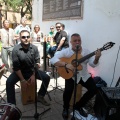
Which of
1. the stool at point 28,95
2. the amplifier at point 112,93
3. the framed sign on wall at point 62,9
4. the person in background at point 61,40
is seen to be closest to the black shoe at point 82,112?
the amplifier at point 112,93

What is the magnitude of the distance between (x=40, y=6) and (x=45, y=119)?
657 cm

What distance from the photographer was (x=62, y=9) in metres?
6.80

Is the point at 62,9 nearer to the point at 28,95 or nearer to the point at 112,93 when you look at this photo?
the point at 28,95

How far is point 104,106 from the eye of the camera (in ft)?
9.79

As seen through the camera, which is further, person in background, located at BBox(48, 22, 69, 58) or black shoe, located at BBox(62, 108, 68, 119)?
person in background, located at BBox(48, 22, 69, 58)

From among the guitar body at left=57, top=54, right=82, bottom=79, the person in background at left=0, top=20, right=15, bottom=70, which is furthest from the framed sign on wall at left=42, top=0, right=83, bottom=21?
the guitar body at left=57, top=54, right=82, bottom=79

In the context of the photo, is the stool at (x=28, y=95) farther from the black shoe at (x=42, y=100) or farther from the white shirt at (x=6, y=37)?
the white shirt at (x=6, y=37)

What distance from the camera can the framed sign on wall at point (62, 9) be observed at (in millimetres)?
5863

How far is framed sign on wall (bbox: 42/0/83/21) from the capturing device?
5.86m

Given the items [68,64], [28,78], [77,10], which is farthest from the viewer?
[77,10]

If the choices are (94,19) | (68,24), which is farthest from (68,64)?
(68,24)

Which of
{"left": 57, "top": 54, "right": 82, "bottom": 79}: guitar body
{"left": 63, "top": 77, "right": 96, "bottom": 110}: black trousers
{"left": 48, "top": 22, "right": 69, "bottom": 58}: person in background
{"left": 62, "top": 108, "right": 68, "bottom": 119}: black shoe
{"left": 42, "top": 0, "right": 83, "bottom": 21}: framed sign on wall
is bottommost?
{"left": 62, "top": 108, "right": 68, "bottom": 119}: black shoe

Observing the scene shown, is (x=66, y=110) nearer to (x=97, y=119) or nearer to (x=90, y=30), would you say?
(x=97, y=119)

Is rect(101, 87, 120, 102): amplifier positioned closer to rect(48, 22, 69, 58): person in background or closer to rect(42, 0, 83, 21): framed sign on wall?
rect(48, 22, 69, 58): person in background
